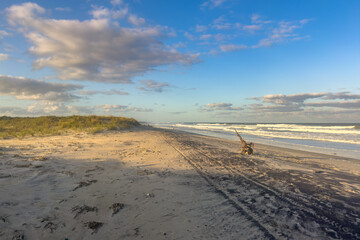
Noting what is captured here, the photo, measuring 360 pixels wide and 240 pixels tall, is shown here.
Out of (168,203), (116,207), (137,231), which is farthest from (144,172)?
(137,231)

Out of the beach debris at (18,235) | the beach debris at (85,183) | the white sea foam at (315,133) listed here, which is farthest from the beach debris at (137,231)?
the white sea foam at (315,133)

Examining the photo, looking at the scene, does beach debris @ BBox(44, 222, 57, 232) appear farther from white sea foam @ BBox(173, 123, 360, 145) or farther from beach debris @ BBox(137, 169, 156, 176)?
white sea foam @ BBox(173, 123, 360, 145)

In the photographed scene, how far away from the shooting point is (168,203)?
4105mm

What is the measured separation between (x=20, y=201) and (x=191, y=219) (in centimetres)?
344

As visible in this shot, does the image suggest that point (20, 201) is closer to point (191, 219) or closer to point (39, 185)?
point (39, 185)

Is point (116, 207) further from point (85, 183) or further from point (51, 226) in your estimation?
point (85, 183)

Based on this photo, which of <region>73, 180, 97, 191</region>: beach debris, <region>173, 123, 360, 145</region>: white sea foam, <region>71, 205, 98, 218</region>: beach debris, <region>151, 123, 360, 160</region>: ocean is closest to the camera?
<region>71, 205, 98, 218</region>: beach debris

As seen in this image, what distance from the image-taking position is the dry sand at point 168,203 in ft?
10.2

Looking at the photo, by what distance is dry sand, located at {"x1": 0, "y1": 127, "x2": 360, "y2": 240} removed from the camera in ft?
10.2

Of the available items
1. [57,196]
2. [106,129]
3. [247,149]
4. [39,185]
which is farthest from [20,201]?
[106,129]

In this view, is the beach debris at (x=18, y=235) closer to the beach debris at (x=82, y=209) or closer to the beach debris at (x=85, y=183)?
the beach debris at (x=82, y=209)

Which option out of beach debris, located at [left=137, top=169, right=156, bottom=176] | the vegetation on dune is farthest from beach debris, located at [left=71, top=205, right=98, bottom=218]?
the vegetation on dune

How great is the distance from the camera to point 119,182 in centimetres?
527

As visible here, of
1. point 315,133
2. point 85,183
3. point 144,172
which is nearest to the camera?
point 85,183
